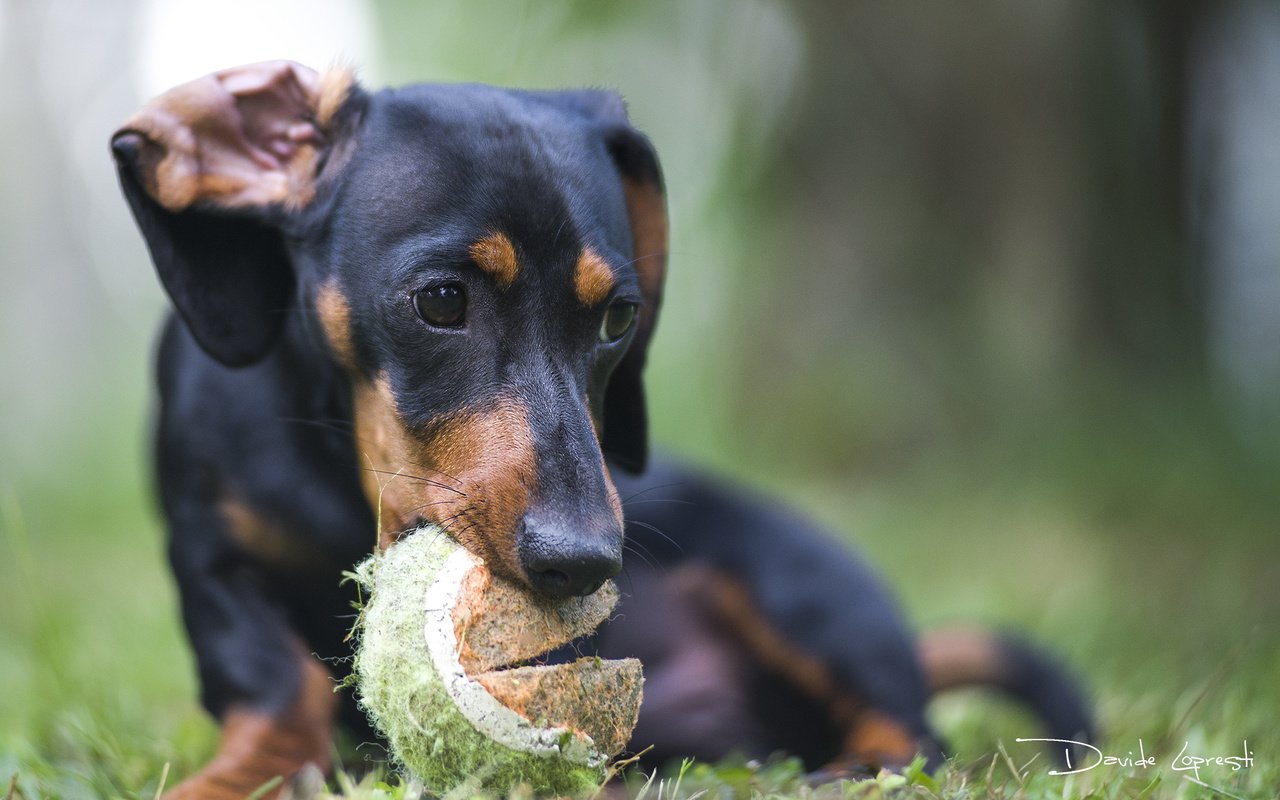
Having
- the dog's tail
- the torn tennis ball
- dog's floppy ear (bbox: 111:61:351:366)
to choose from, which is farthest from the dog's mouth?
the dog's tail

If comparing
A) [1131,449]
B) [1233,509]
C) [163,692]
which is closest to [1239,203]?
[1131,449]

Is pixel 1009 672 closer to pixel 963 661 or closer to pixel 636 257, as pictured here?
pixel 963 661

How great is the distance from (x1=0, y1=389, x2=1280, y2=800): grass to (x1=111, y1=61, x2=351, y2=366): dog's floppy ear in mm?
878

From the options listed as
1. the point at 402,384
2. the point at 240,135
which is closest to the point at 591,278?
the point at 402,384

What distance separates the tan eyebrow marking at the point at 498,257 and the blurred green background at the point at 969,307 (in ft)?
9.20

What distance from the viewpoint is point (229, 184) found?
2.60 metres

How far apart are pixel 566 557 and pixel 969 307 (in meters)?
6.75

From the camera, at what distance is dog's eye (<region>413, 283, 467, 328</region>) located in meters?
2.31

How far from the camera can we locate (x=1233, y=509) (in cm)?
633

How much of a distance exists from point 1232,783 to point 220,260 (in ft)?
7.83

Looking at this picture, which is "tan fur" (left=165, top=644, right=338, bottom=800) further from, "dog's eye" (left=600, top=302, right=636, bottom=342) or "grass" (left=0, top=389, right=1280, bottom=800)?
"dog's eye" (left=600, top=302, right=636, bottom=342)

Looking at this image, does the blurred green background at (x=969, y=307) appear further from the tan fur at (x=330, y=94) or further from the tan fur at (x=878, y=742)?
the tan fur at (x=330, y=94)

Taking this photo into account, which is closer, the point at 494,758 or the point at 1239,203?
the point at 494,758

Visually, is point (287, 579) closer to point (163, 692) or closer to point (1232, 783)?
point (163, 692)
